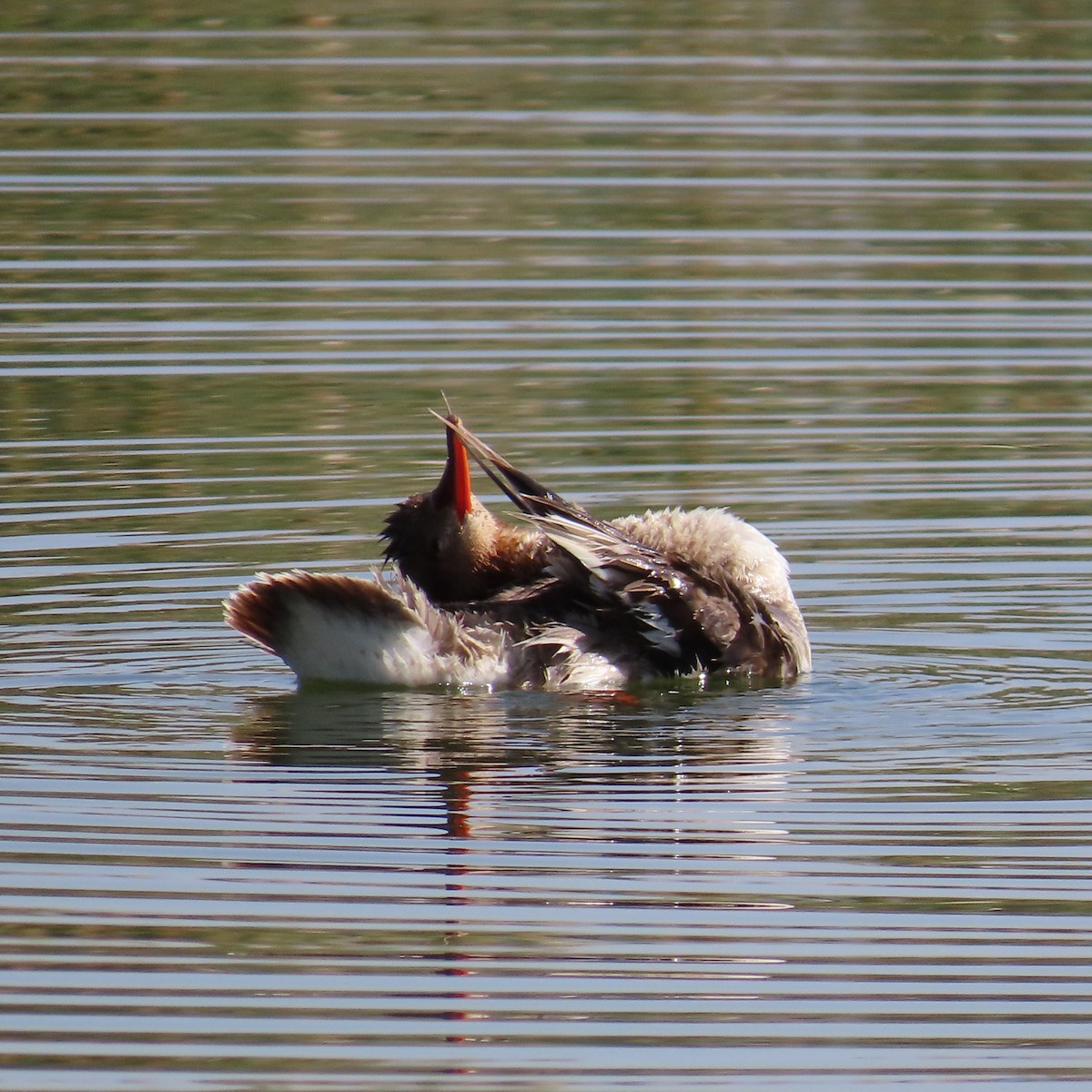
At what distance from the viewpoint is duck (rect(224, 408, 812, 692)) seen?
7.26m

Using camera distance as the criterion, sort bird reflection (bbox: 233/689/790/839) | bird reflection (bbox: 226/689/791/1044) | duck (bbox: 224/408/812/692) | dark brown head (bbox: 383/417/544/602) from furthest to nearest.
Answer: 1. dark brown head (bbox: 383/417/544/602)
2. duck (bbox: 224/408/812/692)
3. bird reflection (bbox: 233/689/790/839)
4. bird reflection (bbox: 226/689/791/1044)

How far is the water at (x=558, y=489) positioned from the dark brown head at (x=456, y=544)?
0.45 metres

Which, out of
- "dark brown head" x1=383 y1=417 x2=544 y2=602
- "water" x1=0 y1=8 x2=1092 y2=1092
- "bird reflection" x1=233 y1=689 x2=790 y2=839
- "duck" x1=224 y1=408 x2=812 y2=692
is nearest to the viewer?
"water" x1=0 y1=8 x2=1092 y2=1092

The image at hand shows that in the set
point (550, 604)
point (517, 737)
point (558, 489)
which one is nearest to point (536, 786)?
point (517, 737)

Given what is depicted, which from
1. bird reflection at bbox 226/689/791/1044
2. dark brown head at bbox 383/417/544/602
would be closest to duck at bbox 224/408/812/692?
dark brown head at bbox 383/417/544/602

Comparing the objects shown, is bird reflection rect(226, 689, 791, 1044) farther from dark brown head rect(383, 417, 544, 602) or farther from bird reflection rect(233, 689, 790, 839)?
dark brown head rect(383, 417, 544, 602)

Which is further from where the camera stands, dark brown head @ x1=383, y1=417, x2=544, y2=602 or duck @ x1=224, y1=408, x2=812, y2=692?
dark brown head @ x1=383, y1=417, x2=544, y2=602

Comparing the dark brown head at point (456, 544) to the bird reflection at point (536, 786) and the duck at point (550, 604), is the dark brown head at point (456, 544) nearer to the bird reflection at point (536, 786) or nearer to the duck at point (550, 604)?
the duck at point (550, 604)

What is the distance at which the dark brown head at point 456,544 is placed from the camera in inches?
297

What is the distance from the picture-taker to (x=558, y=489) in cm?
962

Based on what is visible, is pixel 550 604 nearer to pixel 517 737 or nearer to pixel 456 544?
pixel 456 544

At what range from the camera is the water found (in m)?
5.17

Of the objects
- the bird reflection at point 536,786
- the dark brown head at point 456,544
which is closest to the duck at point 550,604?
the dark brown head at point 456,544

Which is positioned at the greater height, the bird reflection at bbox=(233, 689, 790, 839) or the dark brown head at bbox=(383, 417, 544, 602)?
the dark brown head at bbox=(383, 417, 544, 602)
